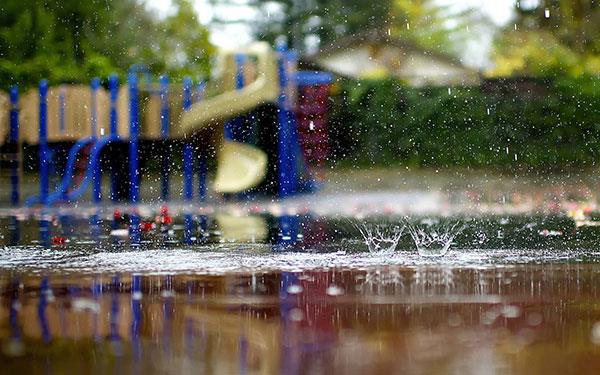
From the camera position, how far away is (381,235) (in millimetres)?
8352

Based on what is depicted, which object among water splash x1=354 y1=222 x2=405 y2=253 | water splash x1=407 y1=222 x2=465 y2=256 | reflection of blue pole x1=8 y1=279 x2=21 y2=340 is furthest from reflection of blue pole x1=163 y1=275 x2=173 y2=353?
water splash x1=354 y1=222 x2=405 y2=253

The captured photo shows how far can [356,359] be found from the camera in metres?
3.19

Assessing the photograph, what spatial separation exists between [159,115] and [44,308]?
11335mm

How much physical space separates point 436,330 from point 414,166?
20332 millimetres

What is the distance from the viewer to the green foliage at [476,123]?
22422mm

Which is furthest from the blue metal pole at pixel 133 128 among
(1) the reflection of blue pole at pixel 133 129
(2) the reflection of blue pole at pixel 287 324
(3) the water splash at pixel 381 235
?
(2) the reflection of blue pole at pixel 287 324

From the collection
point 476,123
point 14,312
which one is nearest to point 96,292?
point 14,312

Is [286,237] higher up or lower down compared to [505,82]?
lower down

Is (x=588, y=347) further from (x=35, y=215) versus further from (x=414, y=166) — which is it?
(x=414, y=166)

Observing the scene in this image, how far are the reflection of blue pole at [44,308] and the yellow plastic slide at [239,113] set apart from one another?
10.1 metres

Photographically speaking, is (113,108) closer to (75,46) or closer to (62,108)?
(62,108)

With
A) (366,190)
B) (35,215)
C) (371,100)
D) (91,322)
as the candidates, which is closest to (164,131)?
(35,215)

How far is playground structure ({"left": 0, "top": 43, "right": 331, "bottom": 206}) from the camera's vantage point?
600 inches

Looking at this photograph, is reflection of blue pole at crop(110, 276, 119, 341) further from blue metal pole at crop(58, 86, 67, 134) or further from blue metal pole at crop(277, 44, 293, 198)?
blue metal pole at crop(277, 44, 293, 198)
